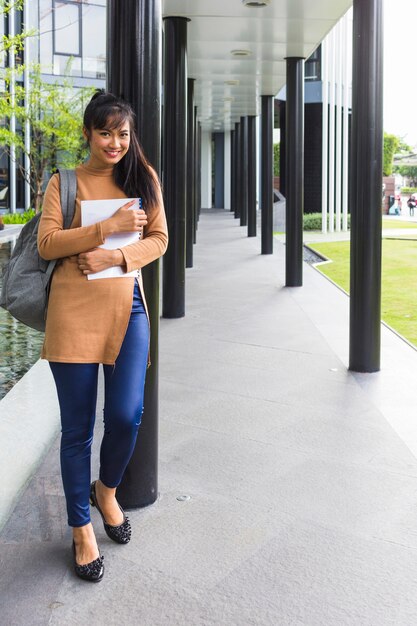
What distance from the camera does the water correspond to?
23.1 feet

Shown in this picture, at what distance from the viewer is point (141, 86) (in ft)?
12.6

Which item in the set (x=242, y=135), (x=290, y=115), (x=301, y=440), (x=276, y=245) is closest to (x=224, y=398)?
(x=301, y=440)

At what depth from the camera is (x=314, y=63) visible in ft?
109

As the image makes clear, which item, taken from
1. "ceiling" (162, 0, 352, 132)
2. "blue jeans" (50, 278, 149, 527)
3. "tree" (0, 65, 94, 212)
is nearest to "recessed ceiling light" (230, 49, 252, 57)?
"ceiling" (162, 0, 352, 132)

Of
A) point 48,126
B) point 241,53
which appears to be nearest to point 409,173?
point 48,126

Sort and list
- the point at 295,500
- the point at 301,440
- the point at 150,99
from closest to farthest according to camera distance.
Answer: the point at 150,99
the point at 295,500
the point at 301,440

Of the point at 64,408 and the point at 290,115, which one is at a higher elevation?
the point at 290,115

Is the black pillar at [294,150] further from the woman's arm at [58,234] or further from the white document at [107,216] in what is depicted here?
the woman's arm at [58,234]

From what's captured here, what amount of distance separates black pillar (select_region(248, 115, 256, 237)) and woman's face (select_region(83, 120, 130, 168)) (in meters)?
20.7

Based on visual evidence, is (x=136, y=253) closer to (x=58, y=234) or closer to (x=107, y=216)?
(x=107, y=216)

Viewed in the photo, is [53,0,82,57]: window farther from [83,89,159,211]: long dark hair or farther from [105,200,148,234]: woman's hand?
[105,200,148,234]: woman's hand

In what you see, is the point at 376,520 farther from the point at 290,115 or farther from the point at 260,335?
the point at 290,115

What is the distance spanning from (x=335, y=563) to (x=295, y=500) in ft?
2.36

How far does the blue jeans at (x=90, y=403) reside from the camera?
3.24 metres
